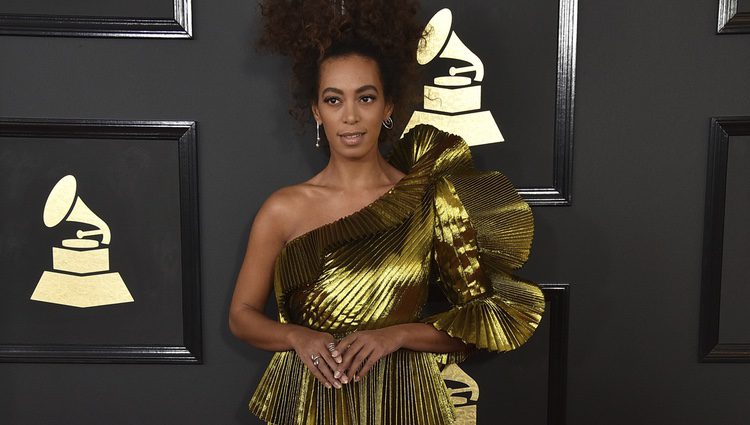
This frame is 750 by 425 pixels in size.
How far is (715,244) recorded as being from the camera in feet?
4.33

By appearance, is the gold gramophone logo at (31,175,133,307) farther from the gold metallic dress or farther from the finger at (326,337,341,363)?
the finger at (326,337,341,363)

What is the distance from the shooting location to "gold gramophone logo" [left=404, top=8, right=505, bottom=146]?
1279mm

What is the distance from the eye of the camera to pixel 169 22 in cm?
125

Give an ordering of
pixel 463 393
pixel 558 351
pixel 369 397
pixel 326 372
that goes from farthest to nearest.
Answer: pixel 558 351, pixel 463 393, pixel 369 397, pixel 326 372

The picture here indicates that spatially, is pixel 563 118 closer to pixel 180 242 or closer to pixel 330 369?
pixel 330 369

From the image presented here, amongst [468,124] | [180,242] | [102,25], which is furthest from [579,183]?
[102,25]

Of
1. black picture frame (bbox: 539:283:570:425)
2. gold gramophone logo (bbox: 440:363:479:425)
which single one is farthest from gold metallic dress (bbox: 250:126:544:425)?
black picture frame (bbox: 539:283:570:425)

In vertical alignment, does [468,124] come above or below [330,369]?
above

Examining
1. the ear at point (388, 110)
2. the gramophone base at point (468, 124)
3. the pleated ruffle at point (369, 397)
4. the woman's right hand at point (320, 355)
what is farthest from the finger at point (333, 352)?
the gramophone base at point (468, 124)

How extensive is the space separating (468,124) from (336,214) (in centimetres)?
37

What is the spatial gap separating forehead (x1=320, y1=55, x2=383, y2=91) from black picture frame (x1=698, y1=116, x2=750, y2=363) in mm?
720

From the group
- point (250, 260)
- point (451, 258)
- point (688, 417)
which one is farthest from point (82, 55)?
point (688, 417)

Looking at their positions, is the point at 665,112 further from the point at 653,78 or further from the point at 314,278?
the point at 314,278

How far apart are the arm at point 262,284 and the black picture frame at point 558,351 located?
0.57 m
